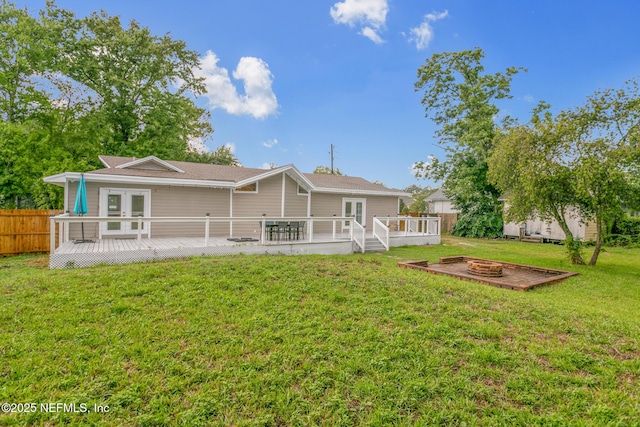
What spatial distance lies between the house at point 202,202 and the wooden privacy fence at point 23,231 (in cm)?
111

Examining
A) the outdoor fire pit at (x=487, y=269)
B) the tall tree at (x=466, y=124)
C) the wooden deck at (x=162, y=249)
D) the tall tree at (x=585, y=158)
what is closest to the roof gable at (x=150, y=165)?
the wooden deck at (x=162, y=249)

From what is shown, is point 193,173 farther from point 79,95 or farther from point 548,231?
point 548,231

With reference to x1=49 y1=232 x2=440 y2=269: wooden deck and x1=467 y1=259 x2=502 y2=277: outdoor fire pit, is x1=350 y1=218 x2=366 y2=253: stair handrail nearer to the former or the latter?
x1=49 y1=232 x2=440 y2=269: wooden deck

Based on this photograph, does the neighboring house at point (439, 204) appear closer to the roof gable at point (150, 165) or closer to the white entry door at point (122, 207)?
the roof gable at point (150, 165)

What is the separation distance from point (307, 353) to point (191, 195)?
429 inches

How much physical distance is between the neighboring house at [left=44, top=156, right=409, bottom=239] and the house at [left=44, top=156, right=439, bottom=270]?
0.10 feet

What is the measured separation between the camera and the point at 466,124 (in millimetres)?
21344

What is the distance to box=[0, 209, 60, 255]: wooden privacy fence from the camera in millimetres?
10438

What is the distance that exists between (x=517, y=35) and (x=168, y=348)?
2000cm

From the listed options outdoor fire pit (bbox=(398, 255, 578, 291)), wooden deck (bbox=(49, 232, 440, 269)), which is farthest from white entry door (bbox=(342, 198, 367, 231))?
outdoor fire pit (bbox=(398, 255, 578, 291))

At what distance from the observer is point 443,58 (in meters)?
22.0

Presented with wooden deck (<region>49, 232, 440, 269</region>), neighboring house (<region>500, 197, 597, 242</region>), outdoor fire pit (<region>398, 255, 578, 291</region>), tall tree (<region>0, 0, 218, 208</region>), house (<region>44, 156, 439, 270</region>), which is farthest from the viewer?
neighboring house (<region>500, 197, 597, 242</region>)

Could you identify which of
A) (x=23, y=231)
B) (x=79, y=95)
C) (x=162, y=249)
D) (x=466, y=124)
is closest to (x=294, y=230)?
(x=162, y=249)

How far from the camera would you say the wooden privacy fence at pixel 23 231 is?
34.2ft
